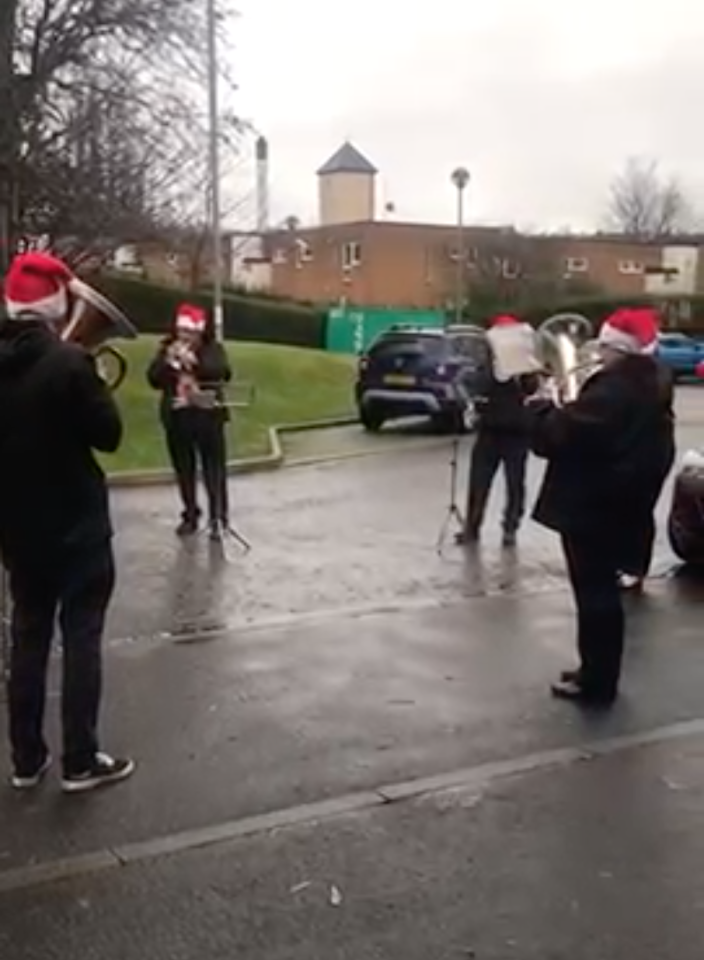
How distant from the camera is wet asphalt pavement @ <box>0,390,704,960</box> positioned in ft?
12.8

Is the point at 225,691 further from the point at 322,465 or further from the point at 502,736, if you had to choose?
the point at 322,465

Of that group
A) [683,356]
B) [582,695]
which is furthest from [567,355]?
[683,356]

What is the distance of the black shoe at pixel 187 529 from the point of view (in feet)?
35.8

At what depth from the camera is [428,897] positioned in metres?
4.07

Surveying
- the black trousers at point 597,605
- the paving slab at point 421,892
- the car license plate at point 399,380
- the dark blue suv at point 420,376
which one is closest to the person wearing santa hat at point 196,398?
the black trousers at point 597,605

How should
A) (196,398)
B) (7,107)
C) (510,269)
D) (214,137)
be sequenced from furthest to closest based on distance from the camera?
1. (510,269)
2. (214,137)
3. (7,107)
4. (196,398)

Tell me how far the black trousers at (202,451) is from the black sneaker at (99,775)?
18.2 ft

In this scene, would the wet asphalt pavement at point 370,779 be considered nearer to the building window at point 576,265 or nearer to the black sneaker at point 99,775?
the black sneaker at point 99,775

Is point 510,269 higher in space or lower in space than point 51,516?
lower

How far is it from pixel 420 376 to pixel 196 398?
10747mm

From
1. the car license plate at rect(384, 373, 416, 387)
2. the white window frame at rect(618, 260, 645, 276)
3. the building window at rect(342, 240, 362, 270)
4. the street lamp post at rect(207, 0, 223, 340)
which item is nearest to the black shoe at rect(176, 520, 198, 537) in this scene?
the car license plate at rect(384, 373, 416, 387)

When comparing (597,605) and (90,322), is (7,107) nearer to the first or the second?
(90,322)

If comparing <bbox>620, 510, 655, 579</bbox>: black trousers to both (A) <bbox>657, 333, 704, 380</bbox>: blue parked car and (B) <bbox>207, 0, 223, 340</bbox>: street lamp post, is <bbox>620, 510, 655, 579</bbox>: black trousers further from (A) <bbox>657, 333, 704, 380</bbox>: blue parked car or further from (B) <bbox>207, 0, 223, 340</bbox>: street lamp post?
(A) <bbox>657, 333, 704, 380</bbox>: blue parked car

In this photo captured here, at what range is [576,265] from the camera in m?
61.0
